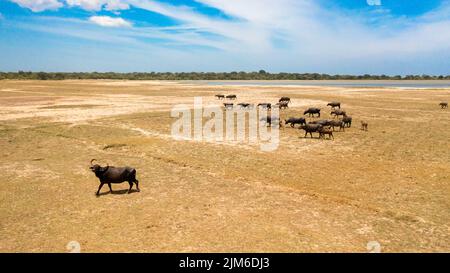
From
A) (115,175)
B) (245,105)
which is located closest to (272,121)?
(245,105)

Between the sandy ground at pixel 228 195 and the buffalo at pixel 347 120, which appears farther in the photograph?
the buffalo at pixel 347 120

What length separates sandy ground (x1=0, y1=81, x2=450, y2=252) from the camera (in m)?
9.92

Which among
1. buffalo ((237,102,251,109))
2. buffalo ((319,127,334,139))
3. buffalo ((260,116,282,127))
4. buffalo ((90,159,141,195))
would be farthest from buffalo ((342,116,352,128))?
buffalo ((90,159,141,195))

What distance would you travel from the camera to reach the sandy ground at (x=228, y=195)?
9.92 metres

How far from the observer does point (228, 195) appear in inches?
527

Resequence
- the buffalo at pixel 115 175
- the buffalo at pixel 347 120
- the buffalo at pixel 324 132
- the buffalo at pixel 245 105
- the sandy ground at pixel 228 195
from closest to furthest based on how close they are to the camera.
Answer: the sandy ground at pixel 228 195, the buffalo at pixel 115 175, the buffalo at pixel 324 132, the buffalo at pixel 347 120, the buffalo at pixel 245 105

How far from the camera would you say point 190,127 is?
93.9 ft

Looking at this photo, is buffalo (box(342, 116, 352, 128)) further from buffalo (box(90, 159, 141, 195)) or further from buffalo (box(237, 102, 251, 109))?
buffalo (box(90, 159, 141, 195))

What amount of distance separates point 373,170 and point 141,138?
46.0 ft

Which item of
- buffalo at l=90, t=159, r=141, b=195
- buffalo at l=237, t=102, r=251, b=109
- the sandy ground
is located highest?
buffalo at l=237, t=102, r=251, b=109

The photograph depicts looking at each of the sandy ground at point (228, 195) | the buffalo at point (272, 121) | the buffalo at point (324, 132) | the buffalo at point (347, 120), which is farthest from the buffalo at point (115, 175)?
the buffalo at point (347, 120)

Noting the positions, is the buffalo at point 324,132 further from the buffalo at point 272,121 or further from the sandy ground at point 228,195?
the buffalo at point 272,121
